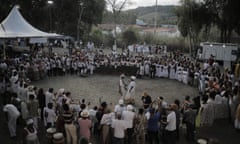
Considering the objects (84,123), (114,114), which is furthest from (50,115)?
(114,114)

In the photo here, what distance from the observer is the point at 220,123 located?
10.9m

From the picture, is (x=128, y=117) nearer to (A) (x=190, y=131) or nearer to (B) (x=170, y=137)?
(B) (x=170, y=137)

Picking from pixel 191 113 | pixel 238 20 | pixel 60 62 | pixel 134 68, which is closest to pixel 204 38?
pixel 238 20

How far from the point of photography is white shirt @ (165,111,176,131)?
318 inches

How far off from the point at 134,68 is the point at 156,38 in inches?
892

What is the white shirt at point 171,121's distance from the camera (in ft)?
26.5

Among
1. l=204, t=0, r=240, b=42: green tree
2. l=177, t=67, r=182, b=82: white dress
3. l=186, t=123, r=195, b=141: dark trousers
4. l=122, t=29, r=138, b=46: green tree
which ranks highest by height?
l=204, t=0, r=240, b=42: green tree

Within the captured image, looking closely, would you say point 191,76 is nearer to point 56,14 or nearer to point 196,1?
point 196,1

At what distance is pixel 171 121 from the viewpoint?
8.10 metres

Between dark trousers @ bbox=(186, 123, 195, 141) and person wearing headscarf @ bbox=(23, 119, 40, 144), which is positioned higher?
person wearing headscarf @ bbox=(23, 119, 40, 144)

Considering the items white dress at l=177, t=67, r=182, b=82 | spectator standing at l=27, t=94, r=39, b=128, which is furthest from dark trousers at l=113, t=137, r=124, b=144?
white dress at l=177, t=67, r=182, b=82

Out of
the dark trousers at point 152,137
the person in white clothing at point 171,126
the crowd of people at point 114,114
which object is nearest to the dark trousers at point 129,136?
the crowd of people at point 114,114

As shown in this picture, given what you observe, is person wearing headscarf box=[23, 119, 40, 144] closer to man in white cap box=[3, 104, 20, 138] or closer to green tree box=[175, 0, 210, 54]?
man in white cap box=[3, 104, 20, 138]

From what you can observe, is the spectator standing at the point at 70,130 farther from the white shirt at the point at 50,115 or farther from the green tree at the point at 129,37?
the green tree at the point at 129,37
